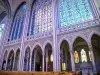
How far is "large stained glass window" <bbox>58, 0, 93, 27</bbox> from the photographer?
38.4 ft

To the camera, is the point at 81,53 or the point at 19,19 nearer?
the point at 81,53

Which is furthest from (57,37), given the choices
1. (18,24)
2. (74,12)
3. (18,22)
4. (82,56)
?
(18,22)

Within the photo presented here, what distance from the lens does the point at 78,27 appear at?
10969mm

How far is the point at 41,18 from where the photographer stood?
15.5 m

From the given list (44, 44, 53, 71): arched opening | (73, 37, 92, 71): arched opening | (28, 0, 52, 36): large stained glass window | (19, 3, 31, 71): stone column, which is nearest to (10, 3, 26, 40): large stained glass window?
(19, 3, 31, 71): stone column

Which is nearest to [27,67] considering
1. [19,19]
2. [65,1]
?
[19,19]

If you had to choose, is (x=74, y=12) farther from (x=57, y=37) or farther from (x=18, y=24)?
(x=18, y=24)

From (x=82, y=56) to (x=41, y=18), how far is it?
8732 millimetres

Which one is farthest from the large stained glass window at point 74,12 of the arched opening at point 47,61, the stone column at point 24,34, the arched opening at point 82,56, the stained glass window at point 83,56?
the stone column at point 24,34

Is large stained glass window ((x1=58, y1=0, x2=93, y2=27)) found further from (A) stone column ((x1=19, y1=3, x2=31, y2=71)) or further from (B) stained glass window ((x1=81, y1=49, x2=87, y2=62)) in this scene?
(A) stone column ((x1=19, y1=3, x2=31, y2=71))

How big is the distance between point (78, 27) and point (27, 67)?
8594mm

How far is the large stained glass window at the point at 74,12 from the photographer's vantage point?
11709 millimetres

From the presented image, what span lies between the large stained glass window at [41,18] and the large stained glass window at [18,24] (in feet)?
7.47

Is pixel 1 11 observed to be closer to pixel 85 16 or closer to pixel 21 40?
pixel 21 40
